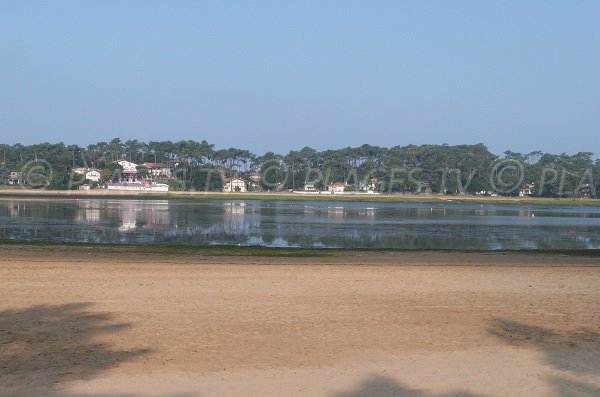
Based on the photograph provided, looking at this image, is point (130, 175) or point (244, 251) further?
point (130, 175)

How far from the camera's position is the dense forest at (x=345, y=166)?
13712 centimetres

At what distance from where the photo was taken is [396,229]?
38875mm

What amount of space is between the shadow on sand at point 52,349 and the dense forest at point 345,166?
377 ft

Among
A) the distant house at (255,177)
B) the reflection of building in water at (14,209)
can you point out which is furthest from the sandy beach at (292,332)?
the distant house at (255,177)

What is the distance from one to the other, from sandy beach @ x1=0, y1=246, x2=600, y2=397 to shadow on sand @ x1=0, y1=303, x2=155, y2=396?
2cm

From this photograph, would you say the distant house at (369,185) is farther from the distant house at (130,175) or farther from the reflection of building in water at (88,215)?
the reflection of building in water at (88,215)

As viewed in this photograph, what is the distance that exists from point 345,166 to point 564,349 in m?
160

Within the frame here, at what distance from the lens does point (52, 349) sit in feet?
29.3

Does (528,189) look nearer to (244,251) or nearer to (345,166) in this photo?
(345,166)

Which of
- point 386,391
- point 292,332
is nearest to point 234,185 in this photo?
point 292,332

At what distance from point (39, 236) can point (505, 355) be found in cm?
2477

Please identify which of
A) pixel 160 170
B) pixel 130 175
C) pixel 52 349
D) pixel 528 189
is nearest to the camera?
pixel 52 349

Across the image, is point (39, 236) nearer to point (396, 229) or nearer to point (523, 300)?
point (396, 229)

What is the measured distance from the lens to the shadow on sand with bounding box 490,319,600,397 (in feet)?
25.6
